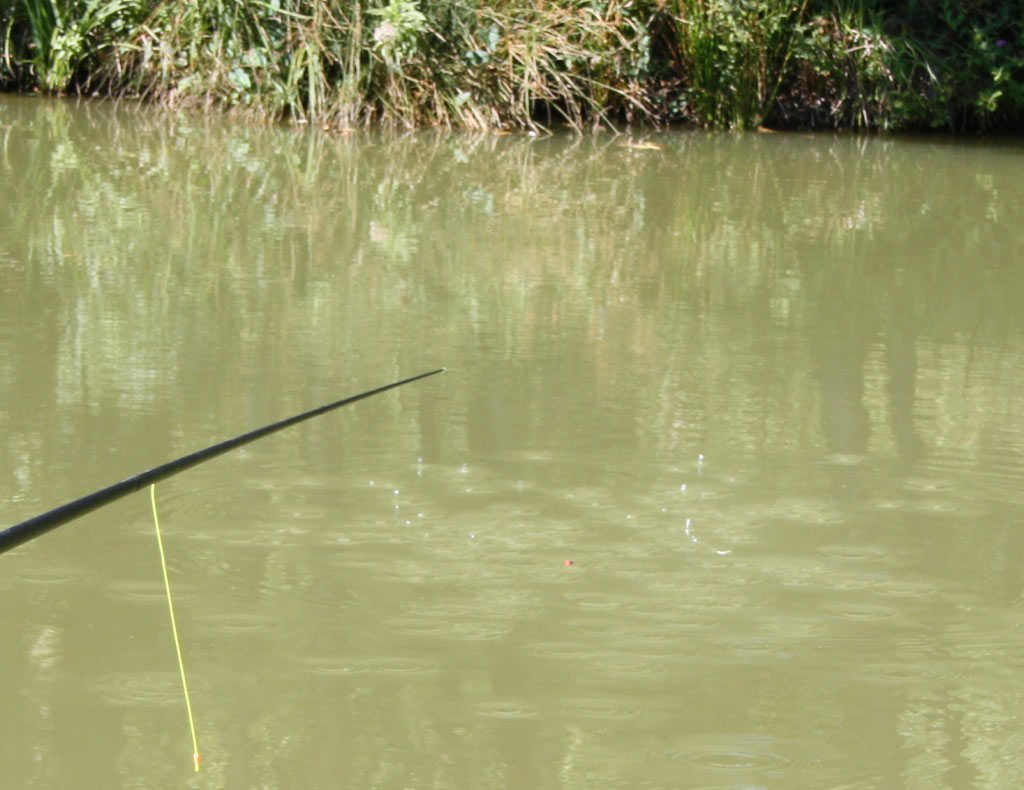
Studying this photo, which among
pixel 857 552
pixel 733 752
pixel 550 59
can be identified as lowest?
pixel 733 752

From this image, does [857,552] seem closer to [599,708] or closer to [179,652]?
[599,708]

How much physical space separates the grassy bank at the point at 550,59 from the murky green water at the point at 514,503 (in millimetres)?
3533

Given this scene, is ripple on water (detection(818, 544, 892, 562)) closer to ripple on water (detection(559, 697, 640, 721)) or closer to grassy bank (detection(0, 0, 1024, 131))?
ripple on water (detection(559, 697, 640, 721))

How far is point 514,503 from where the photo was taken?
3.51 m

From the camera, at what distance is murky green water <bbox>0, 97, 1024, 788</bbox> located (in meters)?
2.56

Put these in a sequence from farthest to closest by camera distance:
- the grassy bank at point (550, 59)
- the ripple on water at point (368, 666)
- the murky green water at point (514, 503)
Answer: the grassy bank at point (550, 59), the ripple on water at point (368, 666), the murky green water at point (514, 503)

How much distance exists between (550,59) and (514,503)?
24.3 feet

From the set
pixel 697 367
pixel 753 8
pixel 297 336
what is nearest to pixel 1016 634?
pixel 697 367

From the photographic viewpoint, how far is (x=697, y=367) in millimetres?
4676

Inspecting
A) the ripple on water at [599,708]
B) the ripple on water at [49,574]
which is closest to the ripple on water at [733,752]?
the ripple on water at [599,708]

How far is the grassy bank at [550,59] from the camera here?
10.2 metres

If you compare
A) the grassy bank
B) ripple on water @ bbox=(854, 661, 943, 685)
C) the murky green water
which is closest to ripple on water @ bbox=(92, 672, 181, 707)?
the murky green water

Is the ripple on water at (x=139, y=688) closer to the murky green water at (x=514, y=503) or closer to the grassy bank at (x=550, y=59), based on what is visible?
the murky green water at (x=514, y=503)

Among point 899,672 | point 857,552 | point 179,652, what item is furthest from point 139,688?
point 857,552
